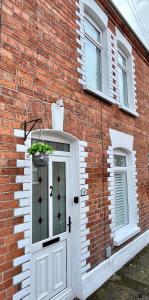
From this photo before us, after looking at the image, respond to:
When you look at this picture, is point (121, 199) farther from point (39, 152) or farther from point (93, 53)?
point (39, 152)

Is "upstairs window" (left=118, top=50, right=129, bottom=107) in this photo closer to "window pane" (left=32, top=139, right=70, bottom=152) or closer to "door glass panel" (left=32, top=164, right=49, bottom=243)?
"window pane" (left=32, top=139, right=70, bottom=152)

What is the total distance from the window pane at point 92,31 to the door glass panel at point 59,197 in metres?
2.94

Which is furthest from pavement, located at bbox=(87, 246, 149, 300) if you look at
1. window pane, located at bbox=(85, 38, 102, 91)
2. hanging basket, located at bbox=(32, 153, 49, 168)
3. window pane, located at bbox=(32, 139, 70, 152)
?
window pane, located at bbox=(85, 38, 102, 91)

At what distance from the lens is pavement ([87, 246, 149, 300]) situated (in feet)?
12.9

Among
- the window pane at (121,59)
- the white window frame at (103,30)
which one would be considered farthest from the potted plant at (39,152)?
the window pane at (121,59)

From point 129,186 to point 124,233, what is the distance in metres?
1.20

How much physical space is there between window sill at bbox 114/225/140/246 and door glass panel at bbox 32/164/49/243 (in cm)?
199

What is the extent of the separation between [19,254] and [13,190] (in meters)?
0.74

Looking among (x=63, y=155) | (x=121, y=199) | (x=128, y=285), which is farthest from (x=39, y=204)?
(x=121, y=199)

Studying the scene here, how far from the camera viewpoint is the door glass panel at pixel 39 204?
3277mm

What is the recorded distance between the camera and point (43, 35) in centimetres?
352

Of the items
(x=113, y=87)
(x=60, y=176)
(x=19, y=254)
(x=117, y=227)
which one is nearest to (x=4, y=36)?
(x=60, y=176)

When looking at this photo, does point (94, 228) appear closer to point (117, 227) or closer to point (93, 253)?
point (93, 253)

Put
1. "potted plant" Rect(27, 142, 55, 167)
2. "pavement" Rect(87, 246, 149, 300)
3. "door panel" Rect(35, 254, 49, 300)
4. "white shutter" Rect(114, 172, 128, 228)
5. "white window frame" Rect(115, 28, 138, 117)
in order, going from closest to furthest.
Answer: "potted plant" Rect(27, 142, 55, 167)
"door panel" Rect(35, 254, 49, 300)
"pavement" Rect(87, 246, 149, 300)
"white shutter" Rect(114, 172, 128, 228)
"white window frame" Rect(115, 28, 138, 117)
